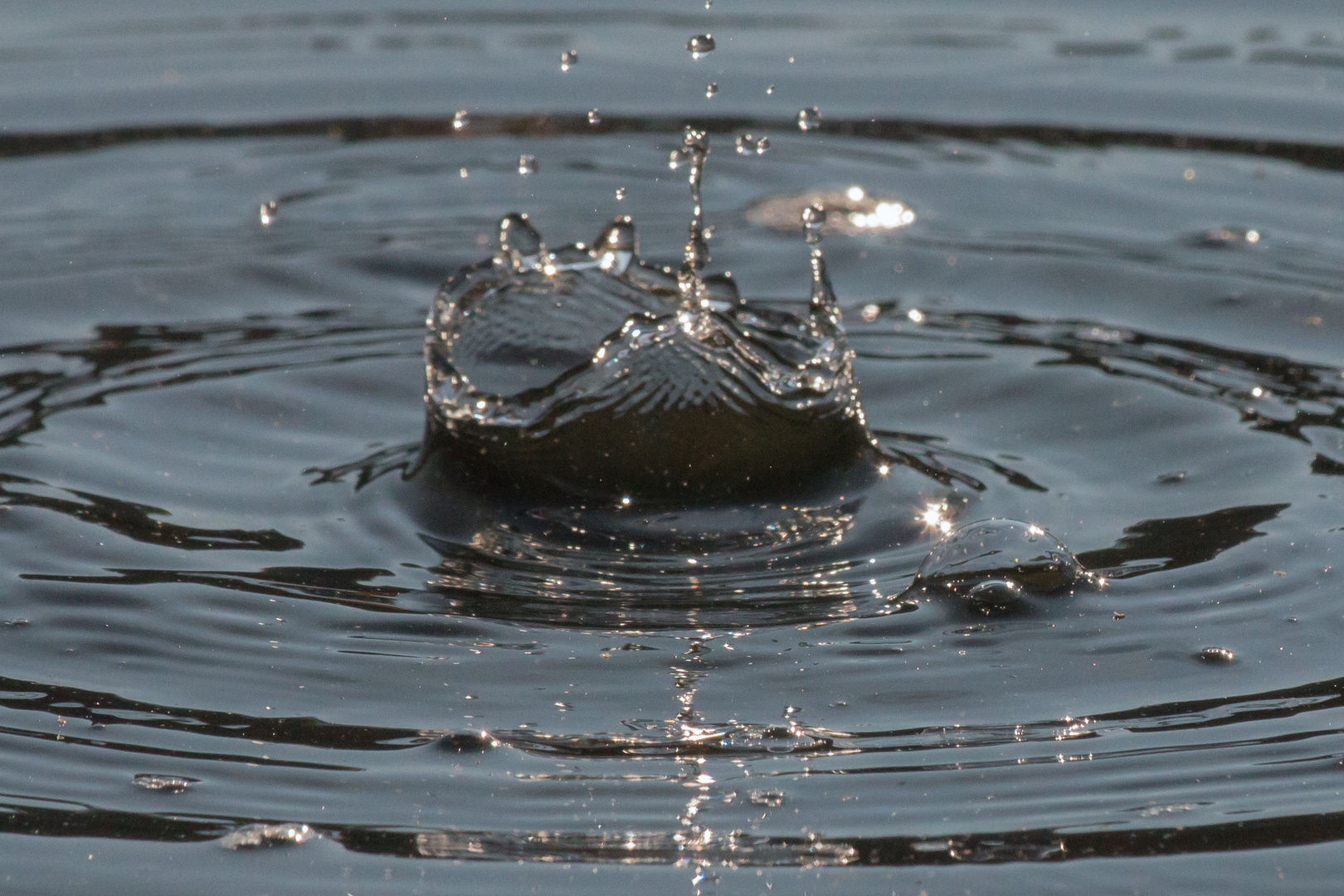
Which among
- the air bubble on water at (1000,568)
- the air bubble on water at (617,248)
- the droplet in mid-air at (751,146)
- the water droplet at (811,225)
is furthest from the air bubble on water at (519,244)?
the droplet in mid-air at (751,146)

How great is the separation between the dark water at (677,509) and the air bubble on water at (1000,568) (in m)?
0.06

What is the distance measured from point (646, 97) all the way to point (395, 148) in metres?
0.78

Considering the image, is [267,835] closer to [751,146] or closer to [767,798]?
[767,798]

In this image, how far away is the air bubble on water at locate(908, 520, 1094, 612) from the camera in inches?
98.7

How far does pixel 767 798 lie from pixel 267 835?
1.75ft

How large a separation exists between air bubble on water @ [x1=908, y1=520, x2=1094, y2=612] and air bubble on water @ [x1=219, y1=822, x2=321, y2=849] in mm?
1006

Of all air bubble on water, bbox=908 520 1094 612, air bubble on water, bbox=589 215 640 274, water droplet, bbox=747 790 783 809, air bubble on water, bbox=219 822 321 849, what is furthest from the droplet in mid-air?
air bubble on water, bbox=219 822 321 849

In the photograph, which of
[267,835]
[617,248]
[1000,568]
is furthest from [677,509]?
[267,835]

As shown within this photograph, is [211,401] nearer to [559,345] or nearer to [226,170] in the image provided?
[559,345]

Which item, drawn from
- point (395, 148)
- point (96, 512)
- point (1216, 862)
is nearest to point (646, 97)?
point (395, 148)

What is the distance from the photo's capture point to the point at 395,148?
194 inches

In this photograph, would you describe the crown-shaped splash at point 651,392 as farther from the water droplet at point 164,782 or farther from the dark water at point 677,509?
the water droplet at point 164,782

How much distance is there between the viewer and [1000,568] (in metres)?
2.53

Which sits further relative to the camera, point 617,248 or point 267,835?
point 617,248
